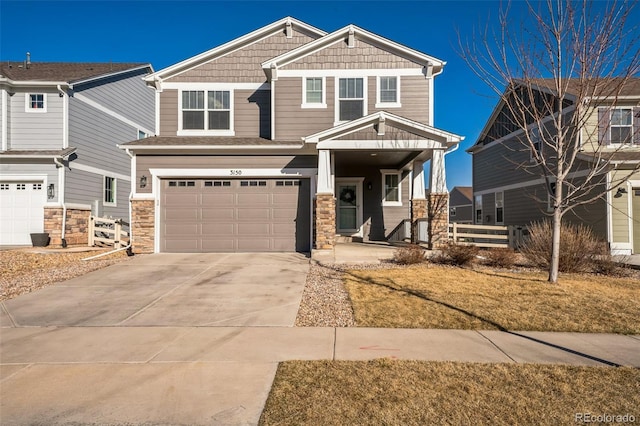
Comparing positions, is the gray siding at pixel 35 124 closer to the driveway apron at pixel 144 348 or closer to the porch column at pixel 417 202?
the driveway apron at pixel 144 348

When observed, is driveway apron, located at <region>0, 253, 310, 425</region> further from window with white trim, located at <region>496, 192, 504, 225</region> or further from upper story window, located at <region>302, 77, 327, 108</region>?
window with white trim, located at <region>496, 192, 504, 225</region>

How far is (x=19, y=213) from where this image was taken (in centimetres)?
1398

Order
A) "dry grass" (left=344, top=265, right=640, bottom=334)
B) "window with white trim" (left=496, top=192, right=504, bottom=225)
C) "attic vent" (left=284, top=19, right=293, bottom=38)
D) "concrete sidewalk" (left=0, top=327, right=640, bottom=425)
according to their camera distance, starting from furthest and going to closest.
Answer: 1. "window with white trim" (left=496, top=192, right=504, bottom=225)
2. "attic vent" (left=284, top=19, right=293, bottom=38)
3. "dry grass" (left=344, top=265, right=640, bottom=334)
4. "concrete sidewalk" (left=0, top=327, right=640, bottom=425)

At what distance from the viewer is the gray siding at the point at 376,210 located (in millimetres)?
14891

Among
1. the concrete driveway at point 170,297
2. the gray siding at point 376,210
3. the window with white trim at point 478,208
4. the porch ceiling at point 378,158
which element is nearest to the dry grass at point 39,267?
the concrete driveway at point 170,297

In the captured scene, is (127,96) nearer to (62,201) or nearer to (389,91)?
(62,201)

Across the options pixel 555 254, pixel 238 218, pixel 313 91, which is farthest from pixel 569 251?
pixel 238 218

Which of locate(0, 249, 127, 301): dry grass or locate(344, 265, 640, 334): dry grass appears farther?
locate(0, 249, 127, 301): dry grass

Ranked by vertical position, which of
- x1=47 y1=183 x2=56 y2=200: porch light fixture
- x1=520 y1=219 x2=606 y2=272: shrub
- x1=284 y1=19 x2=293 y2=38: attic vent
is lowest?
x1=520 y1=219 x2=606 y2=272: shrub

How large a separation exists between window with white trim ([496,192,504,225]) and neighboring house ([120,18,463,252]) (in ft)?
26.2

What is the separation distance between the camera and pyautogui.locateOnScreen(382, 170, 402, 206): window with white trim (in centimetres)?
1497

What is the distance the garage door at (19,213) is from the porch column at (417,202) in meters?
14.6

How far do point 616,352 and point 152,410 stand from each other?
5233 mm

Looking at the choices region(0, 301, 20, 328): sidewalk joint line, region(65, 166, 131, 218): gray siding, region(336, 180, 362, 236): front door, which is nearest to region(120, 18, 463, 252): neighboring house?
region(336, 180, 362, 236): front door
